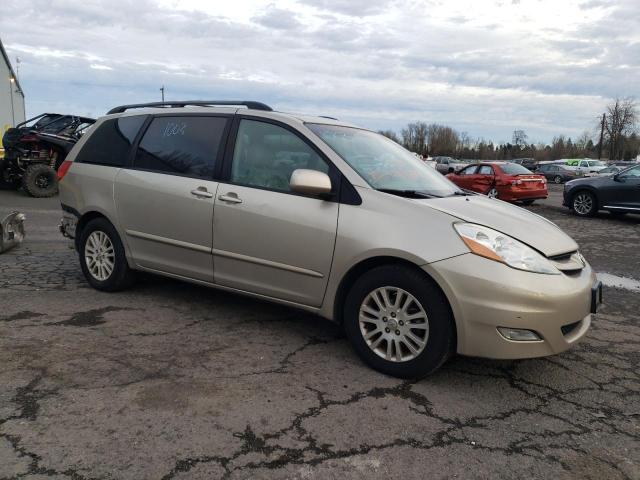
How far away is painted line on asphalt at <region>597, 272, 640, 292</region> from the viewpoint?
20.4ft

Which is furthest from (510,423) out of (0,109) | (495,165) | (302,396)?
(0,109)

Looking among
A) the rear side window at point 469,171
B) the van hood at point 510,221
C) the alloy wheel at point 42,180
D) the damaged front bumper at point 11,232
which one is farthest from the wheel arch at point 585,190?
the alloy wheel at point 42,180

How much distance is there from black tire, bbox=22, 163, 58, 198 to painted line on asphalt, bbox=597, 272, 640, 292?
463 inches

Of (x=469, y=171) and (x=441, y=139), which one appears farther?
(x=441, y=139)

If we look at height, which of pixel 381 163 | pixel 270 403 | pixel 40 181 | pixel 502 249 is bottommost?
pixel 270 403

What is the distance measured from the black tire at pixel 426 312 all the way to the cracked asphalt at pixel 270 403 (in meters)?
0.11

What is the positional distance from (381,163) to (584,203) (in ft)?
38.0

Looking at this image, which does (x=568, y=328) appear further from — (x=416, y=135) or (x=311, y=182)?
(x=416, y=135)

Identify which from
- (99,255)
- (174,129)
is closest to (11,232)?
(99,255)

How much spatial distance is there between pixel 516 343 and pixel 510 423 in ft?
1.50

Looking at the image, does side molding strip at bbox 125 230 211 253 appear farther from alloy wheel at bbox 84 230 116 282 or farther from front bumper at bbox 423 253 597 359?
front bumper at bbox 423 253 597 359

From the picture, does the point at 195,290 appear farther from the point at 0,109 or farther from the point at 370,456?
the point at 0,109

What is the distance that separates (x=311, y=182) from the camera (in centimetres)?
358

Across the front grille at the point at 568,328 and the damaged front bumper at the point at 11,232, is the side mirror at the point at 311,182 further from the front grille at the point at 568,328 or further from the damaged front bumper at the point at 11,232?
the damaged front bumper at the point at 11,232
